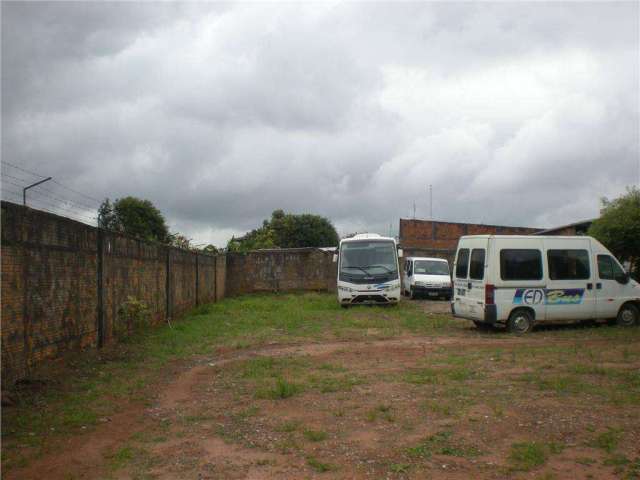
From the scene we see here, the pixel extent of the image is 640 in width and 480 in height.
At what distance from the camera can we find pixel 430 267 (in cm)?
2786

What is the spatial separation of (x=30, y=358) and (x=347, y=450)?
16.3 feet

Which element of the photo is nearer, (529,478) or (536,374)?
(529,478)

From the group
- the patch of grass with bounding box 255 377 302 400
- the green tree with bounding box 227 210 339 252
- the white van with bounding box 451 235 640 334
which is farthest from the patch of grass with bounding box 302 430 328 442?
the green tree with bounding box 227 210 339 252

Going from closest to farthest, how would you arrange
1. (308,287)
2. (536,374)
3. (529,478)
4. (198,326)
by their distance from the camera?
(529,478) < (536,374) < (198,326) < (308,287)

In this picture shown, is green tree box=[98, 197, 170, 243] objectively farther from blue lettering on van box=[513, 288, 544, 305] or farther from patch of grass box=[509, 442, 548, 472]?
patch of grass box=[509, 442, 548, 472]

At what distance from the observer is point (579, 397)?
293 inches

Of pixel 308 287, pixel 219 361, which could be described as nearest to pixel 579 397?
pixel 219 361

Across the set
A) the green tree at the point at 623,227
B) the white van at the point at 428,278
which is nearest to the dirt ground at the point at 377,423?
the green tree at the point at 623,227

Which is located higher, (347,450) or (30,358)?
(30,358)

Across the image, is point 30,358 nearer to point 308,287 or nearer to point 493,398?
point 493,398

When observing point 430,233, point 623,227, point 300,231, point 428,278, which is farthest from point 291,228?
point 623,227

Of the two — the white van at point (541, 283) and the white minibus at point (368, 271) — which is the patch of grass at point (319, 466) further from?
the white minibus at point (368, 271)

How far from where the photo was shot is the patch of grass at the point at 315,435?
5930 millimetres

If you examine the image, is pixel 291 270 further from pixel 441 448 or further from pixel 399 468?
pixel 399 468
